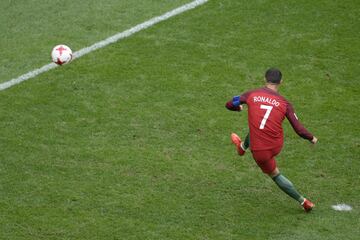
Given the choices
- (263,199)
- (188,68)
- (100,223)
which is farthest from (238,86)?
(100,223)

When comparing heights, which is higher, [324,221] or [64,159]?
[64,159]

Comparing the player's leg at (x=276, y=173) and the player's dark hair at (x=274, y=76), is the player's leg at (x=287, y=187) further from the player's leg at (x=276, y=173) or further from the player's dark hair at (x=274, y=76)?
the player's dark hair at (x=274, y=76)

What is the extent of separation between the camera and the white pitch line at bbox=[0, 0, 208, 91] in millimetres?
12655

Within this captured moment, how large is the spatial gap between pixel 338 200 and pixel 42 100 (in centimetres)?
489

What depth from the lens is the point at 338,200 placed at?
9.70m

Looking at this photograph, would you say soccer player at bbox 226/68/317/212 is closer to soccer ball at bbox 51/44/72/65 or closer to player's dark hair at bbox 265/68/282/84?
player's dark hair at bbox 265/68/282/84

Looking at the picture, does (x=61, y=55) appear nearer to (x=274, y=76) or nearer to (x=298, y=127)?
(x=274, y=76)

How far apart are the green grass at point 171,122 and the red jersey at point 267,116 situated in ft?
3.19

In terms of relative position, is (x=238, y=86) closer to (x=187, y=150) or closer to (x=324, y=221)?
(x=187, y=150)

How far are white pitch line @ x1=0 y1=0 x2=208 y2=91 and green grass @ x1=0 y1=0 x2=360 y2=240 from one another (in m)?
0.17

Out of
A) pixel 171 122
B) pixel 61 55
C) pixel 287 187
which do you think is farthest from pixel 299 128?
pixel 61 55

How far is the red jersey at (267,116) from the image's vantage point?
898cm

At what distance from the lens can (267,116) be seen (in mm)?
8992

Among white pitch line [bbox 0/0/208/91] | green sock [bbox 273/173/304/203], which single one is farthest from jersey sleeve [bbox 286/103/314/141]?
white pitch line [bbox 0/0/208/91]
